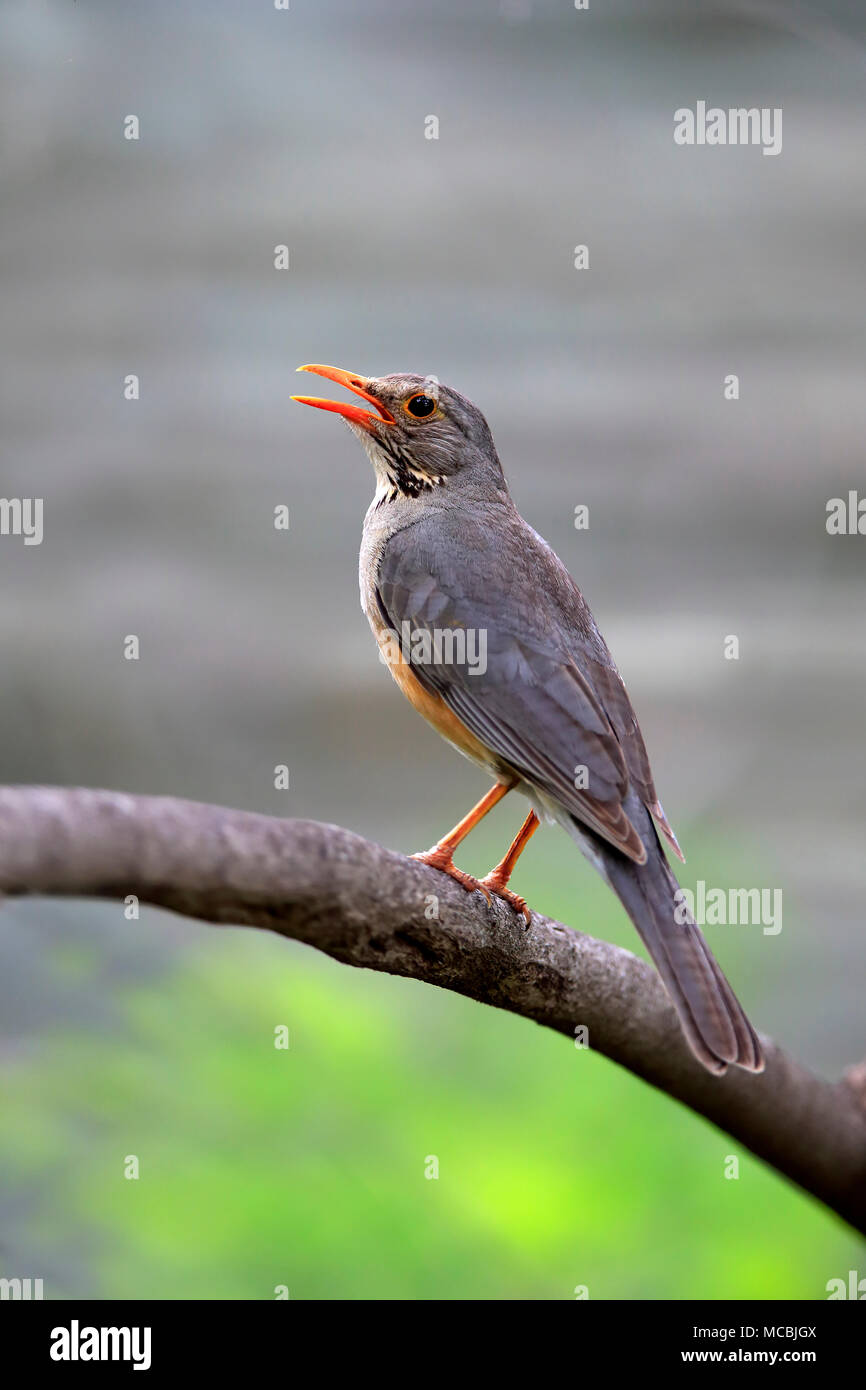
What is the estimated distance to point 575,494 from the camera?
630 centimetres

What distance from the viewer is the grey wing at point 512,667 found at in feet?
9.27

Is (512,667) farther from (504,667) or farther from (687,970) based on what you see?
(687,970)

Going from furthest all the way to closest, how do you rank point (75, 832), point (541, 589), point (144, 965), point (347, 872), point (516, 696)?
point (144, 965) < point (541, 589) < point (516, 696) < point (347, 872) < point (75, 832)

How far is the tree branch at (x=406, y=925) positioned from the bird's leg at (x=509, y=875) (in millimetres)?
58

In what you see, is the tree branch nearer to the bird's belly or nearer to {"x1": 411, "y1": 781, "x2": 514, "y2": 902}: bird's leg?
{"x1": 411, "y1": 781, "x2": 514, "y2": 902}: bird's leg

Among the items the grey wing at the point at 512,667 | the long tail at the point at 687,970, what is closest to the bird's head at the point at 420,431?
the grey wing at the point at 512,667

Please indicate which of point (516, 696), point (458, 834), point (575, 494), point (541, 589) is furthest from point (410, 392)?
point (575, 494)

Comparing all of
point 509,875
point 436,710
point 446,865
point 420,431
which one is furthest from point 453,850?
point 420,431

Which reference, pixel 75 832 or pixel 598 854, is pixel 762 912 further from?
pixel 75 832

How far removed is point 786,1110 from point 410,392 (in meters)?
2.03

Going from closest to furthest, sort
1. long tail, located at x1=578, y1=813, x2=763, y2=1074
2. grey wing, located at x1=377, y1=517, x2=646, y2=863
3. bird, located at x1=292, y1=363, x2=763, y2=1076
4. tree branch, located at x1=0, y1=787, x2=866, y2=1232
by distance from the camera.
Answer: tree branch, located at x1=0, y1=787, x2=866, y2=1232
long tail, located at x1=578, y1=813, x2=763, y2=1074
bird, located at x1=292, y1=363, x2=763, y2=1076
grey wing, located at x1=377, y1=517, x2=646, y2=863

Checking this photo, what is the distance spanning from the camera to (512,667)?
297 centimetres

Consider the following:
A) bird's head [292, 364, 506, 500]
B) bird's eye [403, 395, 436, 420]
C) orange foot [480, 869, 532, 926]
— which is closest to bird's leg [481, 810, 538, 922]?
orange foot [480, 869, 532, 926]

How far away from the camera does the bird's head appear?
11.3ft
